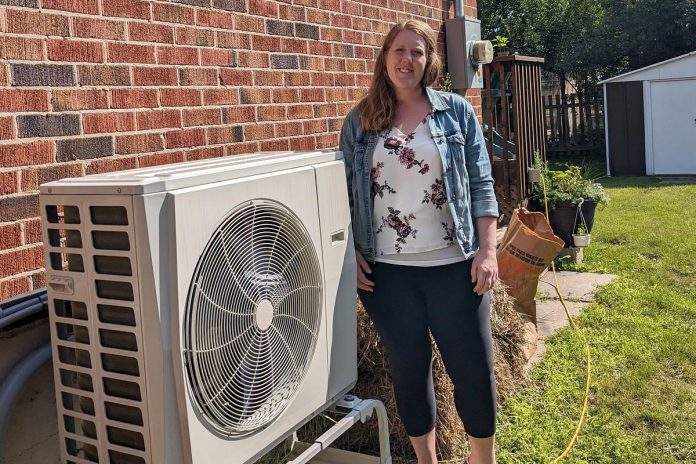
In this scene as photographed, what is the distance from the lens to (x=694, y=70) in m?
12.6

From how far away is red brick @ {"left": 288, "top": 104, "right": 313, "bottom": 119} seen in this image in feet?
10.5

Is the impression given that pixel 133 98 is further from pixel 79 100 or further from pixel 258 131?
pixel 258 131

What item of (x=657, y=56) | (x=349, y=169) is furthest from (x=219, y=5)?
(x=657, y=56)

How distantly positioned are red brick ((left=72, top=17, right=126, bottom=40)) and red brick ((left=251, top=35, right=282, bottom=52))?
2.42 feet

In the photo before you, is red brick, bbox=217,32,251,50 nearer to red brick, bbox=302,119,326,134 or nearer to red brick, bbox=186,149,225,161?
red brick, bbox=186,149,225,161

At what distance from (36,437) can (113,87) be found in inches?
43.1

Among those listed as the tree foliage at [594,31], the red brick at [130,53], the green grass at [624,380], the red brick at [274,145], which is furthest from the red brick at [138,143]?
the tree foliage at [594,31]

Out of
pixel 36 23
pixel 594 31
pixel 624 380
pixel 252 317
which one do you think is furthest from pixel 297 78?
pixel 594 31

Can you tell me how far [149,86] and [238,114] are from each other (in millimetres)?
512

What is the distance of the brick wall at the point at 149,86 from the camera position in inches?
76.9

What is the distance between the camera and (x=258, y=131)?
298 cm

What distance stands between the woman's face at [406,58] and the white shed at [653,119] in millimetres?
11764

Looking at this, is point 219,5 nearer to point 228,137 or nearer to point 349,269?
point 228,137

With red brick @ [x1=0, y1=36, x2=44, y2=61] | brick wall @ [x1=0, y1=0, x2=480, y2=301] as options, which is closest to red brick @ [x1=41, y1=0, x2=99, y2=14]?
brick wall @ [x1=0, y1=0, x2=480, y2=301]
